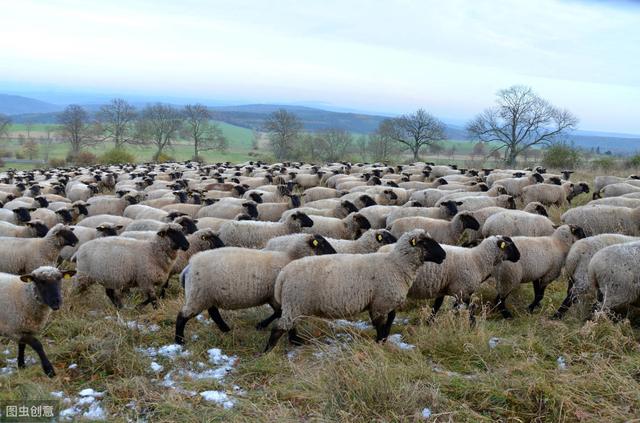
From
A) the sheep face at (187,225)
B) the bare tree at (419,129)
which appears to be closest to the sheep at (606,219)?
the sheep face at (187,225)

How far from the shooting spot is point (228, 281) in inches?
274

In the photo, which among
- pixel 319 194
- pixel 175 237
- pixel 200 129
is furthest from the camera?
pixel 200 129

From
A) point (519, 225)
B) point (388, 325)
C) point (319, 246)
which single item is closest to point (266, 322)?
point (319, 246)

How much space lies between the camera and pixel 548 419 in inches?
174

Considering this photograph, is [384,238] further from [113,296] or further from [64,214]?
[64,214]

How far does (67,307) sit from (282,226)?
15.3 ft

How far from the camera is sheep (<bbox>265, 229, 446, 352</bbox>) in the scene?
637 cm

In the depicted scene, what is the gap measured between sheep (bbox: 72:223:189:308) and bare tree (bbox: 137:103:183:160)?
196ft

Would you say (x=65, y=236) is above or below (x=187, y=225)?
below

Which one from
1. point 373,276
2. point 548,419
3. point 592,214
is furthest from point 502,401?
point 592,214

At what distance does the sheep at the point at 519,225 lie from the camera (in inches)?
420

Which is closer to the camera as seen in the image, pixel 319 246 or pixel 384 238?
pixel 319 246

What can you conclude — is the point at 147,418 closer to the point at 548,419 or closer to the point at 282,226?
the point at 548,419

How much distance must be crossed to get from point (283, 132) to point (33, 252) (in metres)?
49.2
